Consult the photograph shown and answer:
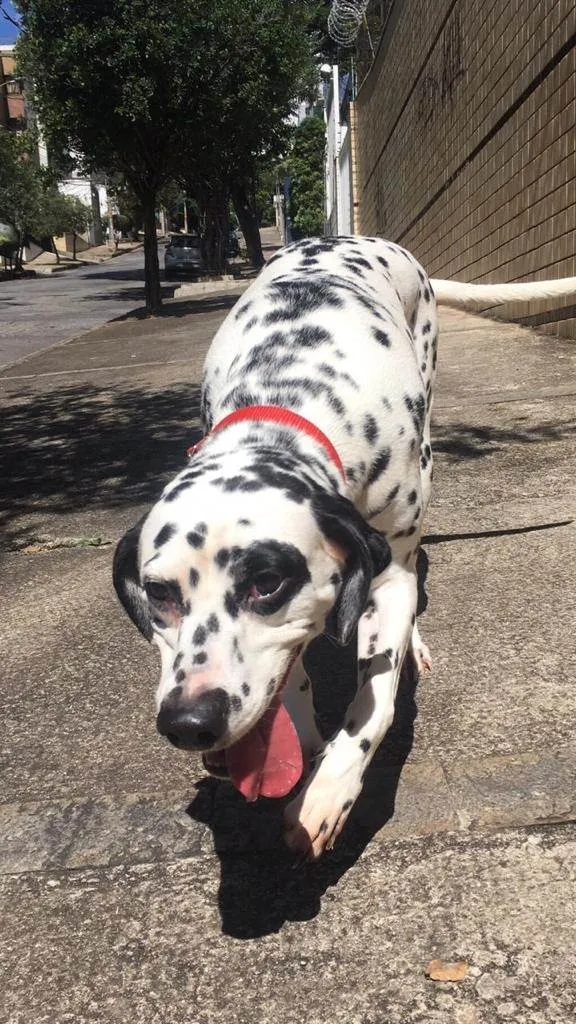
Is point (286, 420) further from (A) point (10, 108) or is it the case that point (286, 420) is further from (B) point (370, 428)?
(A) point (10, 108)

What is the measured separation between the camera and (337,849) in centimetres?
257

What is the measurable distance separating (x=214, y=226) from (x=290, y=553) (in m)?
33.5

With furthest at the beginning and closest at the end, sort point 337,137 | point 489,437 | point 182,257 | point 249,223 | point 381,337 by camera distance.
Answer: point 182,257, point 249,223, point 337,137, point 489,437, point 381,337

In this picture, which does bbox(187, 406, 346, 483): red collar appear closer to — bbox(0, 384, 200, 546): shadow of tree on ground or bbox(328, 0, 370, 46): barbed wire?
bbox(0, 384, 200, 546): shadow of tree on ground

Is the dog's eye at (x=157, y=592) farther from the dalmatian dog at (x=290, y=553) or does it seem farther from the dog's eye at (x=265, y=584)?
the dog's eye at (x=265, y=584)

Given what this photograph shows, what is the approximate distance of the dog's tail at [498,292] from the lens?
16.1 feet

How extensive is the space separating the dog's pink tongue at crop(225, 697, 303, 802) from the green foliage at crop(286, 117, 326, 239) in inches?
2152

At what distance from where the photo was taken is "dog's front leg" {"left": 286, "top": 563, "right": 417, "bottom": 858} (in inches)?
97.3

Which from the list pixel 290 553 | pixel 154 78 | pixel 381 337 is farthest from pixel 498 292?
pixel 154 78

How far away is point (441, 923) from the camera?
2.25 metres

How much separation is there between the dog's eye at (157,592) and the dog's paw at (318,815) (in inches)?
25.3

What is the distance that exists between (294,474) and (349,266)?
1.81 metres

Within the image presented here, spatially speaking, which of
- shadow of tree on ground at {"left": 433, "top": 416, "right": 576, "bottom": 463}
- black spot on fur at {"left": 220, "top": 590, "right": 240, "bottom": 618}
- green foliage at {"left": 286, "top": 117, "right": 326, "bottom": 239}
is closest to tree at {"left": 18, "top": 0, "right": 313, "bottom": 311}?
shadow of tree on ground at {"left": 433, "top": 416, "right": 576, "bottom": 463}

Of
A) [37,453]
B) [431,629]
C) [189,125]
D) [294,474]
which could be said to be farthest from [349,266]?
[189,125]
